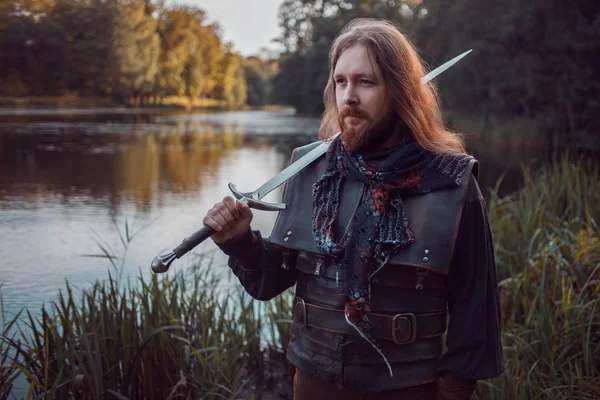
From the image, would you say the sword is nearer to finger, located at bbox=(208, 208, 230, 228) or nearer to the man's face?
finger, located at bbox=(208, 208, 230, 228)

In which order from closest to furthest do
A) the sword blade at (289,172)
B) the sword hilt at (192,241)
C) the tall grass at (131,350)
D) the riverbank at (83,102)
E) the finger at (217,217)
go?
1. the sword hilt at (192,241)
2. the finger at (217,217)
3. the sword blade at (289,172)
4. the tall grass at (131,350)
5. the riverbank at (83,102)

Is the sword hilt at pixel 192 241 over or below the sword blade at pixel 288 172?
below

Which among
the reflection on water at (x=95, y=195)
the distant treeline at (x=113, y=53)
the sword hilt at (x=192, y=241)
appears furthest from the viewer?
the distant treeline at (x=113, y=53)

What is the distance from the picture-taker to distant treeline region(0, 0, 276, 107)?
13830mm

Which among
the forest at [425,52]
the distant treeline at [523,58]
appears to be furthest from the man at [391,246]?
the distant treeline at [523,58]

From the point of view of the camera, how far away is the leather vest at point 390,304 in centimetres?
147

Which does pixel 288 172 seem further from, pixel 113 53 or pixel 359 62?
pixel 113 53

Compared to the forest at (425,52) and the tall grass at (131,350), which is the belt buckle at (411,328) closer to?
the tall grass at (131,350)

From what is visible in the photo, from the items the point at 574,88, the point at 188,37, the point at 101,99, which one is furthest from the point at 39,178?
the point at 188,37

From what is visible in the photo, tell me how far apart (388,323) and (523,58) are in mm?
16876

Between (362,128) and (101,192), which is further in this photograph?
(101,192)

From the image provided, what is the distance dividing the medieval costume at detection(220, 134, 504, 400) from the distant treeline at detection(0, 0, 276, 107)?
36.7ft

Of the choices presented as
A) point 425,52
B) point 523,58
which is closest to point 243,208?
point 425,52

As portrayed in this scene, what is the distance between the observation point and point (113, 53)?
31.4 metres
